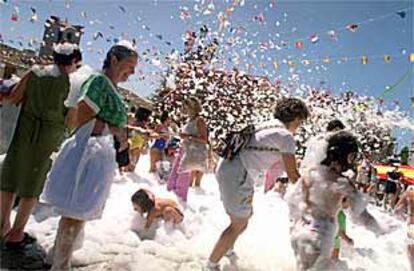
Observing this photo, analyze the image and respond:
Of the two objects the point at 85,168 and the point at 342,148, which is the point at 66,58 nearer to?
the point at 85,168

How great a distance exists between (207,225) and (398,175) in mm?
13094

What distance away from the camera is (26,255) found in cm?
395

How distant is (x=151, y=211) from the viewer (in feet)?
18.2

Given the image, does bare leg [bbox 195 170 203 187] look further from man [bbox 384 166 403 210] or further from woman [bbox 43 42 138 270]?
man [bbox 384 166 403 210]

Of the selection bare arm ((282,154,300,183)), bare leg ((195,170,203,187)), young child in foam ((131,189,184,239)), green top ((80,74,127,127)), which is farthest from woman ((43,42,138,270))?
bare leg ((195,170,203,187))

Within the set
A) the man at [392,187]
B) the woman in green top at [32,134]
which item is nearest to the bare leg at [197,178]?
the woman in green top at [32,134]

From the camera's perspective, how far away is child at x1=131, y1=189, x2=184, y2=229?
5.57m

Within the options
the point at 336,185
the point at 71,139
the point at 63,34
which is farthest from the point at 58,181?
the point at 63,34

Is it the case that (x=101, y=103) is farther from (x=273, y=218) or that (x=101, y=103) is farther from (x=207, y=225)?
(x=273, y=218)

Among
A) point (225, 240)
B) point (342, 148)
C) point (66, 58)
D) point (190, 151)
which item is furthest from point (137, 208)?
point (342, 148)

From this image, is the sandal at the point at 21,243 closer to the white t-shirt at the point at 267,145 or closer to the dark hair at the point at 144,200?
the dark hair at the point at 144,200

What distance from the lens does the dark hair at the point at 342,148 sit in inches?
139

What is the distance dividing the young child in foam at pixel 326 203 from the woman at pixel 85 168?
1.54m

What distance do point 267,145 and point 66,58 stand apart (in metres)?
1.99
